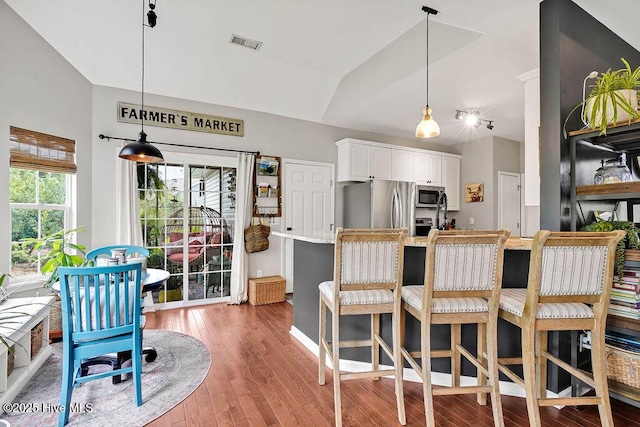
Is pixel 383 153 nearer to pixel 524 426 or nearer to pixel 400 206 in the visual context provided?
pixel 400 206

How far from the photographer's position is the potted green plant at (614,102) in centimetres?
177

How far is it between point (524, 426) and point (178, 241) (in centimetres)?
395

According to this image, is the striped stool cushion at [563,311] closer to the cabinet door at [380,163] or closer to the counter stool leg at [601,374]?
the counter stool leg at [601,374]

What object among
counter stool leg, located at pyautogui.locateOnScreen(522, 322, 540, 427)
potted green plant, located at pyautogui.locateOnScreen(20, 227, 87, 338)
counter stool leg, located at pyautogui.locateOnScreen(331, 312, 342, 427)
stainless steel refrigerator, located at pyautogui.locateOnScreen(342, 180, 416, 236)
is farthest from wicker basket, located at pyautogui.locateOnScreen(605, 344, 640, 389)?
potted green plant, located at pyautogui.locateOnScreen(20, 227, 87, 338)

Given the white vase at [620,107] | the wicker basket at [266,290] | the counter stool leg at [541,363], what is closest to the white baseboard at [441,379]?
the counter stool leg at [541,363]

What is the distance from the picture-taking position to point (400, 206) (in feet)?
15.7

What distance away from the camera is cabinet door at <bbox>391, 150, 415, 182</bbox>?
5.32 m

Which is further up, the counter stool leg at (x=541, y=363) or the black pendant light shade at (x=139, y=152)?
the black pendant light shade at (x=139, y=152)

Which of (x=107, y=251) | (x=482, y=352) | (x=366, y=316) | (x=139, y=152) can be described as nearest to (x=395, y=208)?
(x=366, y=316)

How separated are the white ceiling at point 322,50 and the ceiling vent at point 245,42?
0.24 feet

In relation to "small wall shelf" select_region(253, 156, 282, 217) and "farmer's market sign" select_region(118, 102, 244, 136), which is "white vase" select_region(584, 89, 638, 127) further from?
"farmer's market sign" select_region(118, 102, 244, 136)

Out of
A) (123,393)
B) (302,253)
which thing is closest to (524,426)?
(302,253)

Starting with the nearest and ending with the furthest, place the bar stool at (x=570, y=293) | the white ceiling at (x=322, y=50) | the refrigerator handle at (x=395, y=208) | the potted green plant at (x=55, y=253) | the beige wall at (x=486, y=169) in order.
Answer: the bar stool at (x=570, y=293), the potted green plant at (x=55, y=253), the white ceiling at (x=322, y=50), the refrigerator handle at (x=395, y=208), the beige wall at (x=486, y=169)

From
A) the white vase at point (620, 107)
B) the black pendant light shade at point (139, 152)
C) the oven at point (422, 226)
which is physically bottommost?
the oven at point (422, 226)
